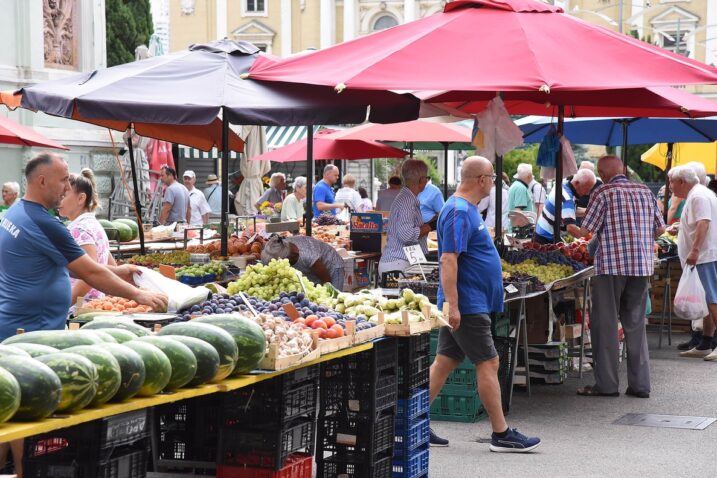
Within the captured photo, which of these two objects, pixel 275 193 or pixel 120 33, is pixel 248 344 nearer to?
pixel 275 193

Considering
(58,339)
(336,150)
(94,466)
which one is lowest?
(94,466)

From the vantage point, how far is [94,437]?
460 centimetres

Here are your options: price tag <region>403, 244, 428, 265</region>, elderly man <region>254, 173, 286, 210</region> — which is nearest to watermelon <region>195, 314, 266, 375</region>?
price tag <region>403, 244, 428, 265</region>

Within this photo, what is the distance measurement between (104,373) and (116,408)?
167mm

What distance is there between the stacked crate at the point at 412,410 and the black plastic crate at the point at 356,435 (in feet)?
0.72

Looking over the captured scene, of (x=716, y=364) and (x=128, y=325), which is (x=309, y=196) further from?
(x=128, y=325)

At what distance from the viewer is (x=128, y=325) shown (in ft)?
18.5

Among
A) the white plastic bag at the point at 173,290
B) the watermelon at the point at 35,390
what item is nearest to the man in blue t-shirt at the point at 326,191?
the white plastic bag at the point at 173,290

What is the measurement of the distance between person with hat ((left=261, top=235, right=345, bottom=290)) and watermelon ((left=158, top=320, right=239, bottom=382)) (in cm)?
535

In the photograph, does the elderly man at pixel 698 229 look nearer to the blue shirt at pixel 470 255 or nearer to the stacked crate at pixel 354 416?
the blue shirt at pixel 470 255

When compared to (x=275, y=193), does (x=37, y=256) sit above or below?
above

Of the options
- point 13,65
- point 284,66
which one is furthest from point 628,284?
point 13,65

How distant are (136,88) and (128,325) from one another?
4218mm

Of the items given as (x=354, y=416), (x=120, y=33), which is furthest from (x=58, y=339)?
(x=120, y=33)
